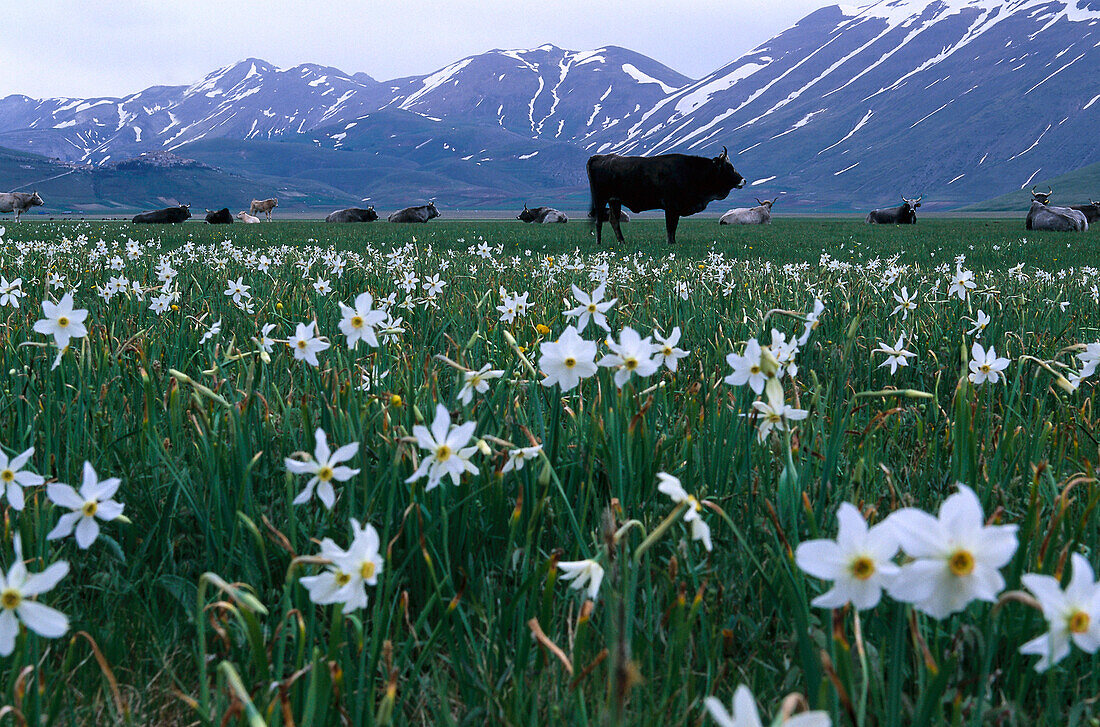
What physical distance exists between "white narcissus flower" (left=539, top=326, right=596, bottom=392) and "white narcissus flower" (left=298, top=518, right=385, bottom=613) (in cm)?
67

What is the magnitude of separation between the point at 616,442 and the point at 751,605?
524 mm

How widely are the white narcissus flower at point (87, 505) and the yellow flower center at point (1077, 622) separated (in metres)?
1.34

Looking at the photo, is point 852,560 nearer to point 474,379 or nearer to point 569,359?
point 569,359

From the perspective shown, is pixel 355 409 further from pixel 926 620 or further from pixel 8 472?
pixel 926 620

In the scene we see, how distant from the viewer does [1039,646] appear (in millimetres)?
924

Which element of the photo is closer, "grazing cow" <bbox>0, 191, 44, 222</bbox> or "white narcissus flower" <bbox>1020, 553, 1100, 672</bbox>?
"white narcissus flower" <bbox>1020, 553, 1100, 672</bbox>

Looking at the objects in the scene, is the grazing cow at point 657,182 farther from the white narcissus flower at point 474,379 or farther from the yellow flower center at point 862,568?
the yellow flower center at point 862,568

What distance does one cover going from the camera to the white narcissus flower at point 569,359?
Answer: 1.72 meters

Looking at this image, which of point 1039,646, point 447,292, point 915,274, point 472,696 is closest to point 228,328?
point 447,292

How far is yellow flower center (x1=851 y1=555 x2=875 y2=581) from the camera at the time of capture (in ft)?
3.03

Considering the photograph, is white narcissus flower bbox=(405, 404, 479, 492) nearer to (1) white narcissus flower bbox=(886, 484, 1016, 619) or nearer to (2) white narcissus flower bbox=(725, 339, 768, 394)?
(2) white narcissus flower bbox=(725, 339, 768, 394)

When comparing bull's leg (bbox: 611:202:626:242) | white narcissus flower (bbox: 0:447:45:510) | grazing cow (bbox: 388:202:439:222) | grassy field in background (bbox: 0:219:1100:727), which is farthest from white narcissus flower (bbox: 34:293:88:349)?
grazing cow (bbox: 388:202:439:222)

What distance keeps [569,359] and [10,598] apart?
3.57 feet

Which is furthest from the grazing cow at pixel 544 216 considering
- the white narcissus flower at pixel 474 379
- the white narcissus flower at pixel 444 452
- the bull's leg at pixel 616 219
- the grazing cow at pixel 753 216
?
the white narcissus flower at pixel 444 452
